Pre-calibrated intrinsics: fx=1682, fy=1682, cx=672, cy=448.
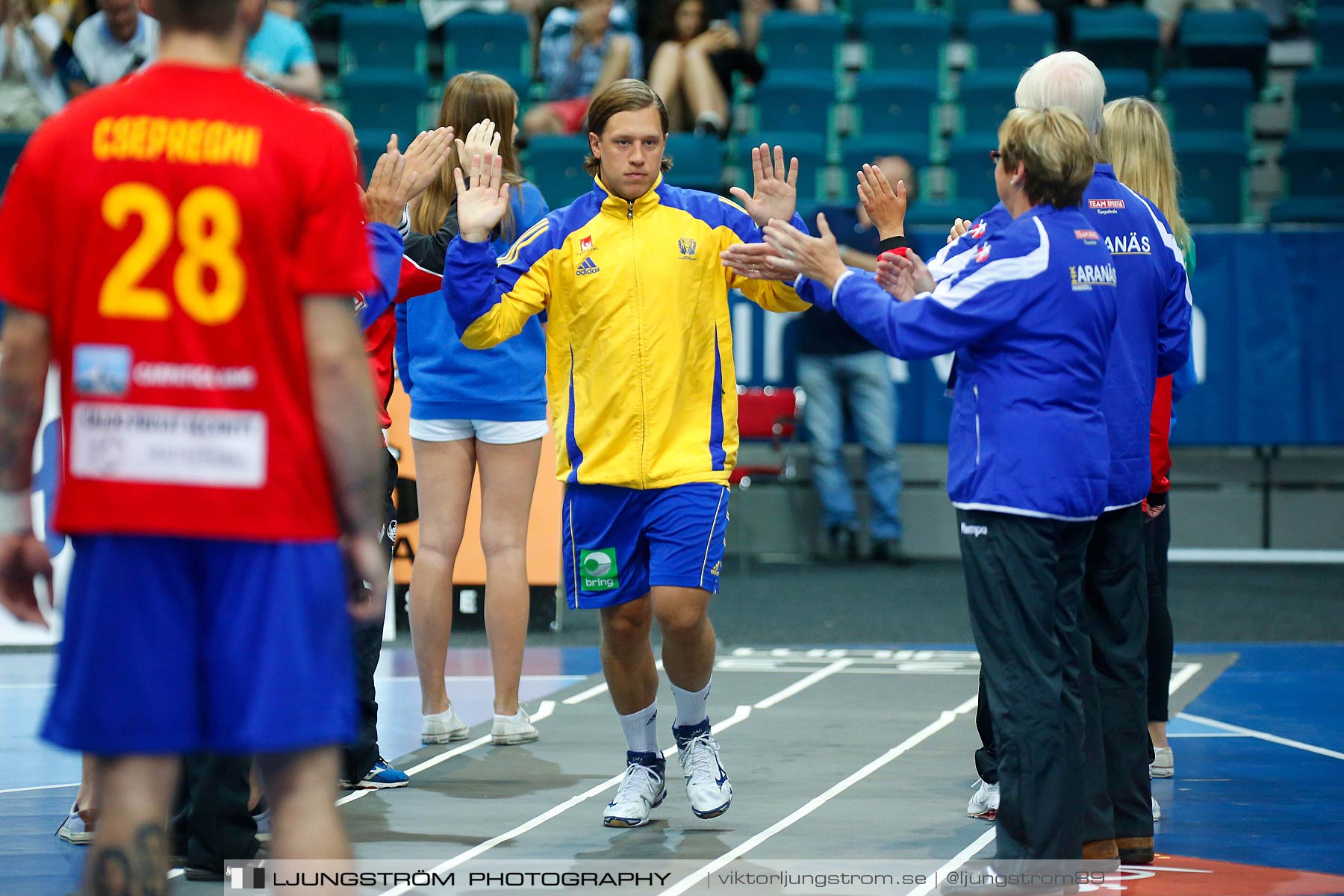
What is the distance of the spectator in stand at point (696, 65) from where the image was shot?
512 inches

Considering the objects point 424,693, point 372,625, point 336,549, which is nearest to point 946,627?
point 424,693

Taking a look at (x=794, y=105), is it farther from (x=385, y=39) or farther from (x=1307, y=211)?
(x=1307, y=211)

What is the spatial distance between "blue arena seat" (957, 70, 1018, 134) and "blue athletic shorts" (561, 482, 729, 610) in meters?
8.68

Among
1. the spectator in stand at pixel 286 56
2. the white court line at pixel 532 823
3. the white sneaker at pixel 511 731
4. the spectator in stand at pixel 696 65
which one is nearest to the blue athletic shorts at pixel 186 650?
the white court line at pixel 532 823

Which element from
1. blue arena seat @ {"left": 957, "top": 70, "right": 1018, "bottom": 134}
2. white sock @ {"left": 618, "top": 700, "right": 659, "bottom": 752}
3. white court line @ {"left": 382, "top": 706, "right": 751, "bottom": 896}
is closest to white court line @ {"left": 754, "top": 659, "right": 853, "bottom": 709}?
white court line @ {"left": 382, "top": 706, "right": 751, "bottom": 896}

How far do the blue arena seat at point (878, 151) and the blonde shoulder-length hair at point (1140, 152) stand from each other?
7.41 metres

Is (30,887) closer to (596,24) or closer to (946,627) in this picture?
(946,627)

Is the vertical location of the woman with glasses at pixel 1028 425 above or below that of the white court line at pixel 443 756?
above

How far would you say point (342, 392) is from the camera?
2770mm

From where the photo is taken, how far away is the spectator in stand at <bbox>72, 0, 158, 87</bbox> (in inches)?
445

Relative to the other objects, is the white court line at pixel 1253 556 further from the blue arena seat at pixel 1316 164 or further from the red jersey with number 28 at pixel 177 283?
the red jersey with number 28 at pixel 177 283

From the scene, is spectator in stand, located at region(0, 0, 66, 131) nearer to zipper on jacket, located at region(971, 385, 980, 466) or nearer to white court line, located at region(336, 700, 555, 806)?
white court line, located at region(336, 700, 555, 806)

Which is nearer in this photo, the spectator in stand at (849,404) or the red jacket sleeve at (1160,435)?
the red jacket sleeve at (1160,435)

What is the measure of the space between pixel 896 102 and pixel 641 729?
9068 mm
